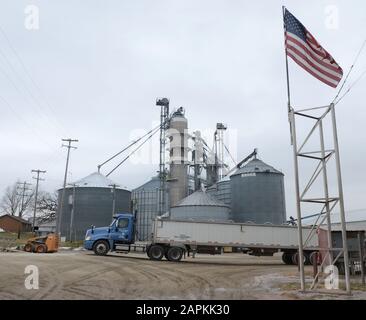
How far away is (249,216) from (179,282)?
40.8 m

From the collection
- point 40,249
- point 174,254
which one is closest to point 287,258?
point 174,254

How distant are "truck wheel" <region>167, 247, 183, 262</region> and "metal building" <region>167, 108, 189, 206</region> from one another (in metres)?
27.6

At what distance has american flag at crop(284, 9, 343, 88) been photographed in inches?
506

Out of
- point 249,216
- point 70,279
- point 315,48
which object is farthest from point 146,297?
point 249,216

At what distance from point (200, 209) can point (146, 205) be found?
21.0 metres

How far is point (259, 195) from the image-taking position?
54969 millimetres

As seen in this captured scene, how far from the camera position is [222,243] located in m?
29.2

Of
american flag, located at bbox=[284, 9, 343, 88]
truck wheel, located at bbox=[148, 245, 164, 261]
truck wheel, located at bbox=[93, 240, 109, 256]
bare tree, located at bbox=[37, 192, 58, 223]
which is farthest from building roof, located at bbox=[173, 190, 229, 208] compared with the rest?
bare tree, located at bbox=[37, 192, 58, 223]

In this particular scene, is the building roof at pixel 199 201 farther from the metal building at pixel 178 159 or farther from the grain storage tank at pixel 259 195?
the grain storage tank at pixel 259 195

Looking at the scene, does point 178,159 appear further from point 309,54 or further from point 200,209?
point 309,54

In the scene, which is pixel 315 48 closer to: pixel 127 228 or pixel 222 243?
pixel 222 243

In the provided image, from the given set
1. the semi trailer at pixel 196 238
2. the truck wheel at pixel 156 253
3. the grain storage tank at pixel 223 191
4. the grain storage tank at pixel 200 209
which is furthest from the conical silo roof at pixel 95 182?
the truck wheel at pixel 156 253

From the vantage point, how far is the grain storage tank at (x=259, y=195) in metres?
54.3
